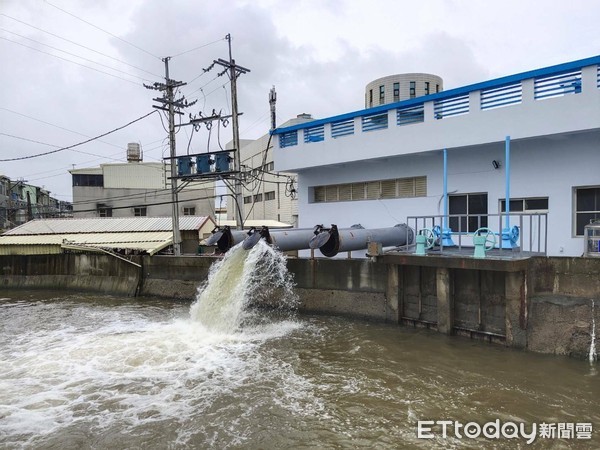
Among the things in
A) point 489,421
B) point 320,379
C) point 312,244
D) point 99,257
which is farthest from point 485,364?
point 99,257

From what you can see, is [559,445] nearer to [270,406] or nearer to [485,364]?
[485,364]

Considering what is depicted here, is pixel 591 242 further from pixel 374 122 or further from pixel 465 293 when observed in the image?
pixel 374 122

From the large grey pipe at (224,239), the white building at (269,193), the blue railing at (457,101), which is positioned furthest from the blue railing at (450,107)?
the white building at (269,193)

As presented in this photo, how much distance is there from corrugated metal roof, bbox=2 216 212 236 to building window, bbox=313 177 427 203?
9365 millimetres

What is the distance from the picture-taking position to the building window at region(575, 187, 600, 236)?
11.2 metres

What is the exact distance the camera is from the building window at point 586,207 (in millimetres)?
11180

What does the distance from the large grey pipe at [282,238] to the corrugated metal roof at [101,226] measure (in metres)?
11.8

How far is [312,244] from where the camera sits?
12234 millimetres

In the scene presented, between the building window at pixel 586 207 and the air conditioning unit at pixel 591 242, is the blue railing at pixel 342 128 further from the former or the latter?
the air conditioning unit at pixel 591 242

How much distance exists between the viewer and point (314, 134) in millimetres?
17609

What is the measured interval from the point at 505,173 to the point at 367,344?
22.9ft

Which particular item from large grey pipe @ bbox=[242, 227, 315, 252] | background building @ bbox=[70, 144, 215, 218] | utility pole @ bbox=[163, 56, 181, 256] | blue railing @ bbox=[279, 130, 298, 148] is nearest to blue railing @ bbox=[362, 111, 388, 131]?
blue railing @ bbox=[279, 130, 298, 148]

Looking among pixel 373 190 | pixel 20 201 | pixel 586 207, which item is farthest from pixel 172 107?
pixel 20 201

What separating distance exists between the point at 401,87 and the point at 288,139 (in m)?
26.7
